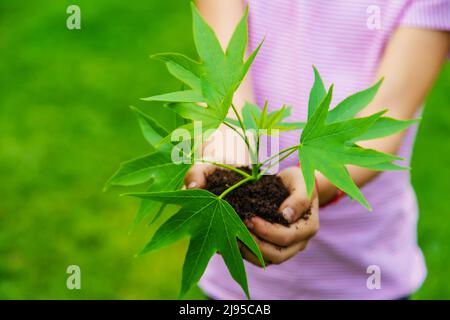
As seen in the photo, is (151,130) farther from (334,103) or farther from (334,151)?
(334,103)

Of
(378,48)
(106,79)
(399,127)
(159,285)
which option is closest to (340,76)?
(378,48)

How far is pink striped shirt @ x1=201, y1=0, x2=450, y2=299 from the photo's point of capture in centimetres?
125

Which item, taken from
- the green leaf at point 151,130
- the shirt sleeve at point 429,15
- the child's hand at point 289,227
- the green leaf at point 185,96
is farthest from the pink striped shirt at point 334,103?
the green leaf at point 185,96

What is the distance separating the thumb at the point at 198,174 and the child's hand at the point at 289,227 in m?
0.11

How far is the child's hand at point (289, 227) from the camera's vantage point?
0.98 meters

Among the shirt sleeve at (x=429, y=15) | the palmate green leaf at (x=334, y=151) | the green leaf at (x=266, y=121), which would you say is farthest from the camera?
the shirt sleeve at (x=429, y=15)

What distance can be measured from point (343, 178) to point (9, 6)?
3.14m

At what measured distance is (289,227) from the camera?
0.99m

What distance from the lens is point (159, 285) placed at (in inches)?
83.3

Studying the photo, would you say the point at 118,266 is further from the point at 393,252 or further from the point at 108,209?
the point at 393,252

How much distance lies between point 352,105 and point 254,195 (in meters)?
0.21

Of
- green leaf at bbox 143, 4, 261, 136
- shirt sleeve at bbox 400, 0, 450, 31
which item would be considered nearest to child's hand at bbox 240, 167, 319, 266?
green leaf at bbox 143, 4, 261, 136

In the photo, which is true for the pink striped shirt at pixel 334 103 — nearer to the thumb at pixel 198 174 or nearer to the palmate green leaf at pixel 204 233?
the thumb at pixel 198 174

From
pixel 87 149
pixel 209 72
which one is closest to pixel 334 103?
pixel 209 72
